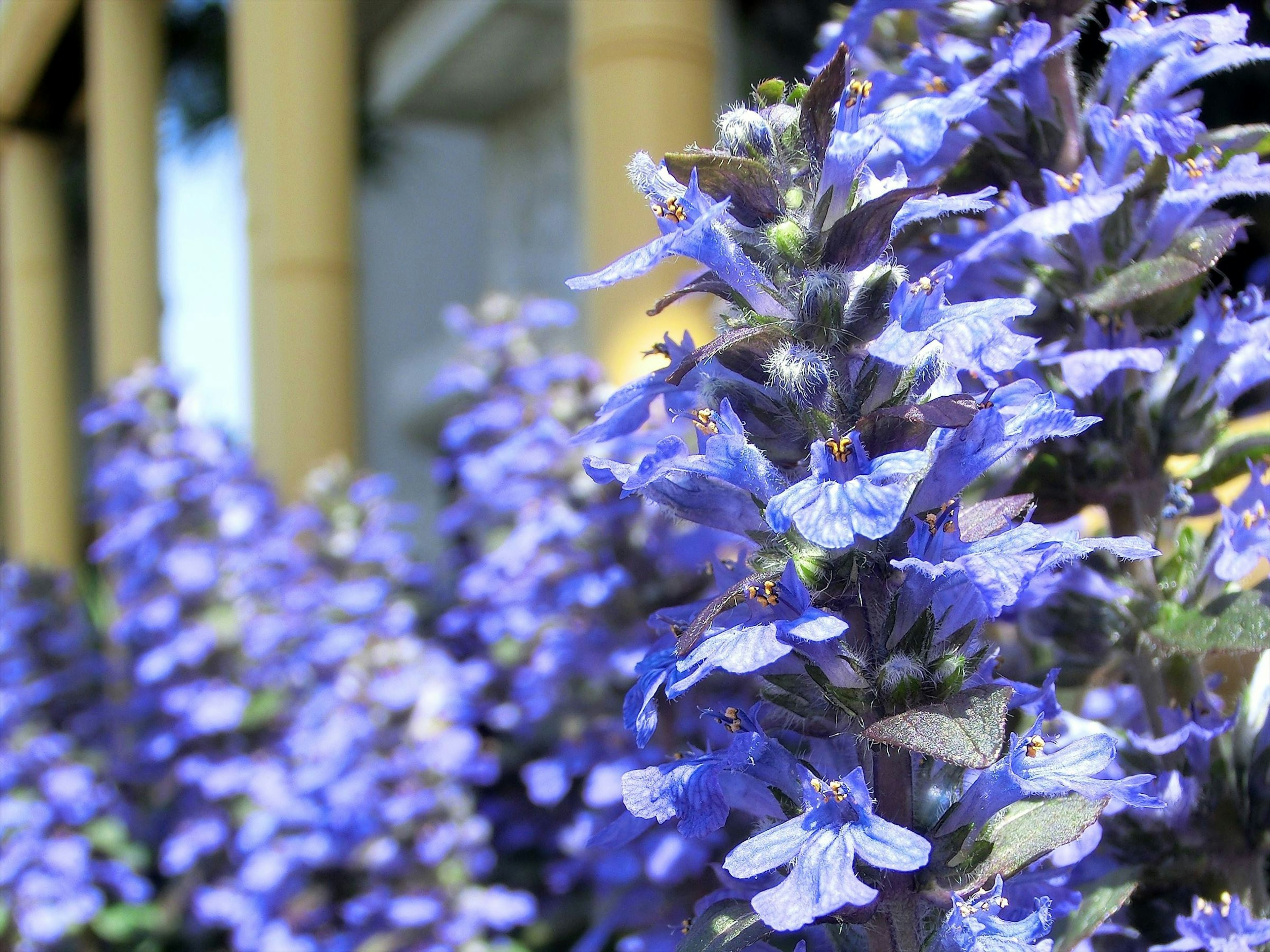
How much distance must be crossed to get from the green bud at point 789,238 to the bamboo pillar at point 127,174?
597 centimetres

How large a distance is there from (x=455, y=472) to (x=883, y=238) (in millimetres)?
2615

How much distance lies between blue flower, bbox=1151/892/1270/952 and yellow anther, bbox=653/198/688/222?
0.75 m

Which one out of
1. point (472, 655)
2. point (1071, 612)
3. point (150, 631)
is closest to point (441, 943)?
point (472, 655)

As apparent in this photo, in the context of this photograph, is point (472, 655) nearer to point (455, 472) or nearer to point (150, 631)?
point (455, 472)

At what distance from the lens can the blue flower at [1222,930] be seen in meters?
0.96

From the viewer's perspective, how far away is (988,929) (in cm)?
78

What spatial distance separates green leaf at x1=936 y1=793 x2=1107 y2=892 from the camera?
813mm

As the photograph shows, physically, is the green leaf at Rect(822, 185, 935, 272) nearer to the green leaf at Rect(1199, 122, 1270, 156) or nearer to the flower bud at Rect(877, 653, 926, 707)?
the flower bud at Rect(877, 653, 926, 707)

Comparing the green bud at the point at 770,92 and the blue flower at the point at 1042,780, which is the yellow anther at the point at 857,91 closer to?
the green bud at the point at 770,92

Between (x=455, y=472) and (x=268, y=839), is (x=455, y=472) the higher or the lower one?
the higher one

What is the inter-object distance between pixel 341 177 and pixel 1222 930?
4.29 metres

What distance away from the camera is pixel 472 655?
3066 millimetres

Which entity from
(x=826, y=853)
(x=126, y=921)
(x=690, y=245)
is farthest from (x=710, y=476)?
(x=126, y=921)

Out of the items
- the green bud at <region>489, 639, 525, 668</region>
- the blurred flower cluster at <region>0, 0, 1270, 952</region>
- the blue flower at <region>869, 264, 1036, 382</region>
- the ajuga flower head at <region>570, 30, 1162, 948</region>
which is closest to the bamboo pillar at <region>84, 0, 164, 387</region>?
the green bud at <region>489, 639, 525, 668</region>
